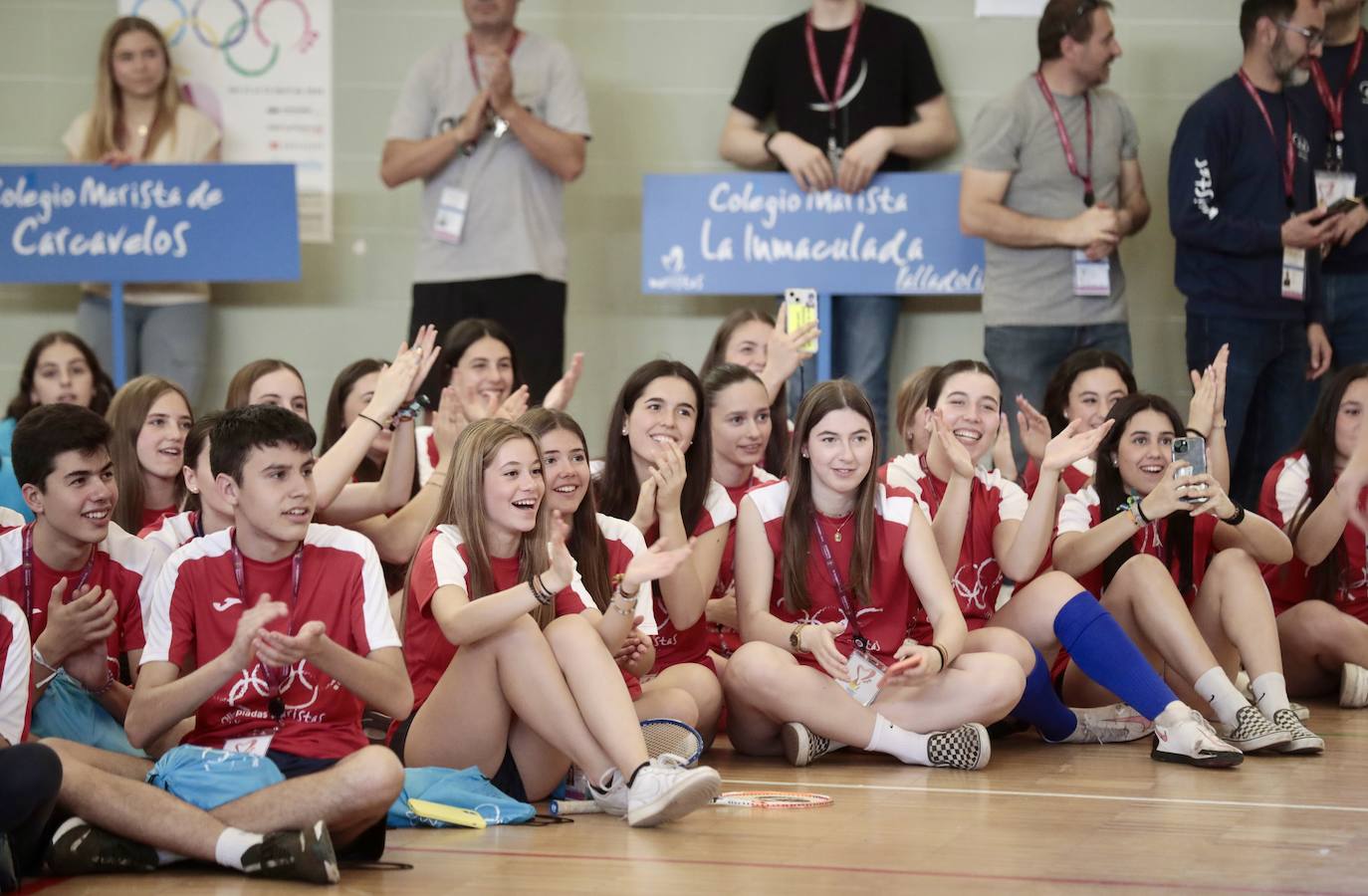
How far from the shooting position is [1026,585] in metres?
4.12

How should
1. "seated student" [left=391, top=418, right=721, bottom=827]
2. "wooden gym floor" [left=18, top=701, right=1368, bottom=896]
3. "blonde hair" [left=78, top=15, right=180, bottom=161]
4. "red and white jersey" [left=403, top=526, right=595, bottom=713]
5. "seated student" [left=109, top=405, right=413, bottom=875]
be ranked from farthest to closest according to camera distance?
"blonde hair" [left=78, top=15, right=180, bottom=161]
"red and white jersey" [left=403, top=526, right=595, bottom=713]
"seated student" [left=391, top=418, right=721, bottom=827]
"seated student" [left=109, top=405, right=413, bottom=875]
"wooden gym floor" [left=18, top=701, right=1368, bottom=896]

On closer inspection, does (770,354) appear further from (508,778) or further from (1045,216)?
(508,778)

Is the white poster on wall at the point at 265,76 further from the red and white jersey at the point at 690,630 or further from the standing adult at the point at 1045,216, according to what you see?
the red and white jersey at the point at 690,630

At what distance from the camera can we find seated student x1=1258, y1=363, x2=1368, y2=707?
15.0ft

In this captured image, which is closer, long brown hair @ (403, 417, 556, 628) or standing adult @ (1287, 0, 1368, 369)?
long brown hair @ (403, 417, 556, 628)

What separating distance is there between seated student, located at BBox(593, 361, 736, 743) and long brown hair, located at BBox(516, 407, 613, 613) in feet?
0.52

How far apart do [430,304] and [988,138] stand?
2.05m

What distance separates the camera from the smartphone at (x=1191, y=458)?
395cm

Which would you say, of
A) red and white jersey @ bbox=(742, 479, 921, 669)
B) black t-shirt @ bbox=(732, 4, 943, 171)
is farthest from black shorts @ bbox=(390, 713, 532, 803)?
black t-shirt @ bbox=(732, 4, 943, 171)

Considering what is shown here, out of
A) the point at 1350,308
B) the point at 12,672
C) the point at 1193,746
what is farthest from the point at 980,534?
the point at 1350,308

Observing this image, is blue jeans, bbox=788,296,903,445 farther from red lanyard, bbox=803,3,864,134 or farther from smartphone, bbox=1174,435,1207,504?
smartphone, bbox=1174,435,1207,504

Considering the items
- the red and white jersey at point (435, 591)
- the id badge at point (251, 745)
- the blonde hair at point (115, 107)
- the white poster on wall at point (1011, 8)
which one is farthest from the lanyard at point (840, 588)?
the blonde hair at point (115, 107)

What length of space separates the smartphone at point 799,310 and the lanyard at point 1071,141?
983mm

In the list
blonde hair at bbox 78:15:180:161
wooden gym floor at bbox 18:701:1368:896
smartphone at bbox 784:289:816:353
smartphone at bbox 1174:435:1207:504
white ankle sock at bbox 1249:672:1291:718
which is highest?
blonde hair at bbox 78:15:180:161
